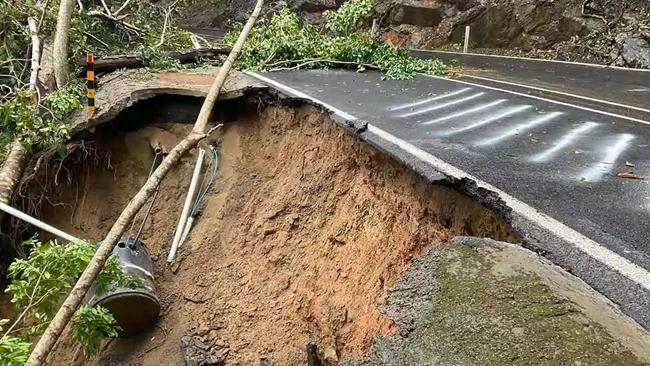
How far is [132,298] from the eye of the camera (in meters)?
5.85

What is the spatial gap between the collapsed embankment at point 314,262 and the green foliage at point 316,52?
10.5ft

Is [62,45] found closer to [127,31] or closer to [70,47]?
[70,47]

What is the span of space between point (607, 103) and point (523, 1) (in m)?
11.7

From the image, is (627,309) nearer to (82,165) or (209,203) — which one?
(209,203)

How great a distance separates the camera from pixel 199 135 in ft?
20.0

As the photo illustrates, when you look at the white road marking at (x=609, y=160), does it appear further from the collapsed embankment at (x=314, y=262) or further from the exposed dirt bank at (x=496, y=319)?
the exposed dirt bank at (x=496, y=319)

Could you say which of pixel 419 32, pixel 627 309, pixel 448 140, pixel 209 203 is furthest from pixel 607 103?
pixel 419 32

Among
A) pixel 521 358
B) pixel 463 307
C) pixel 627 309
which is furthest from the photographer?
pixel 627 309

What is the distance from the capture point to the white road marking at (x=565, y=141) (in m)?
5.23

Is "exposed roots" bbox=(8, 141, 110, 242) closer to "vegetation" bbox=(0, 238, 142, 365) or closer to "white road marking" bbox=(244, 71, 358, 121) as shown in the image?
"vegetation" bbox=(0, 238, 142, 365)

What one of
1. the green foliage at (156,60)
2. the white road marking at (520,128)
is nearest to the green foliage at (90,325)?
the white road marking at (520,128)

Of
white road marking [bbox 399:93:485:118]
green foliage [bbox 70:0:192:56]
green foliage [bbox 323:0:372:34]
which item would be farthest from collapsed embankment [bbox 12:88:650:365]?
green foliage [bbox 323:0:372:34]

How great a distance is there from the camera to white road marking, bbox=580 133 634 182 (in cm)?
469

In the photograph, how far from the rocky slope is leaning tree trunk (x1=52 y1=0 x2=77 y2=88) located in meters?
13.7
